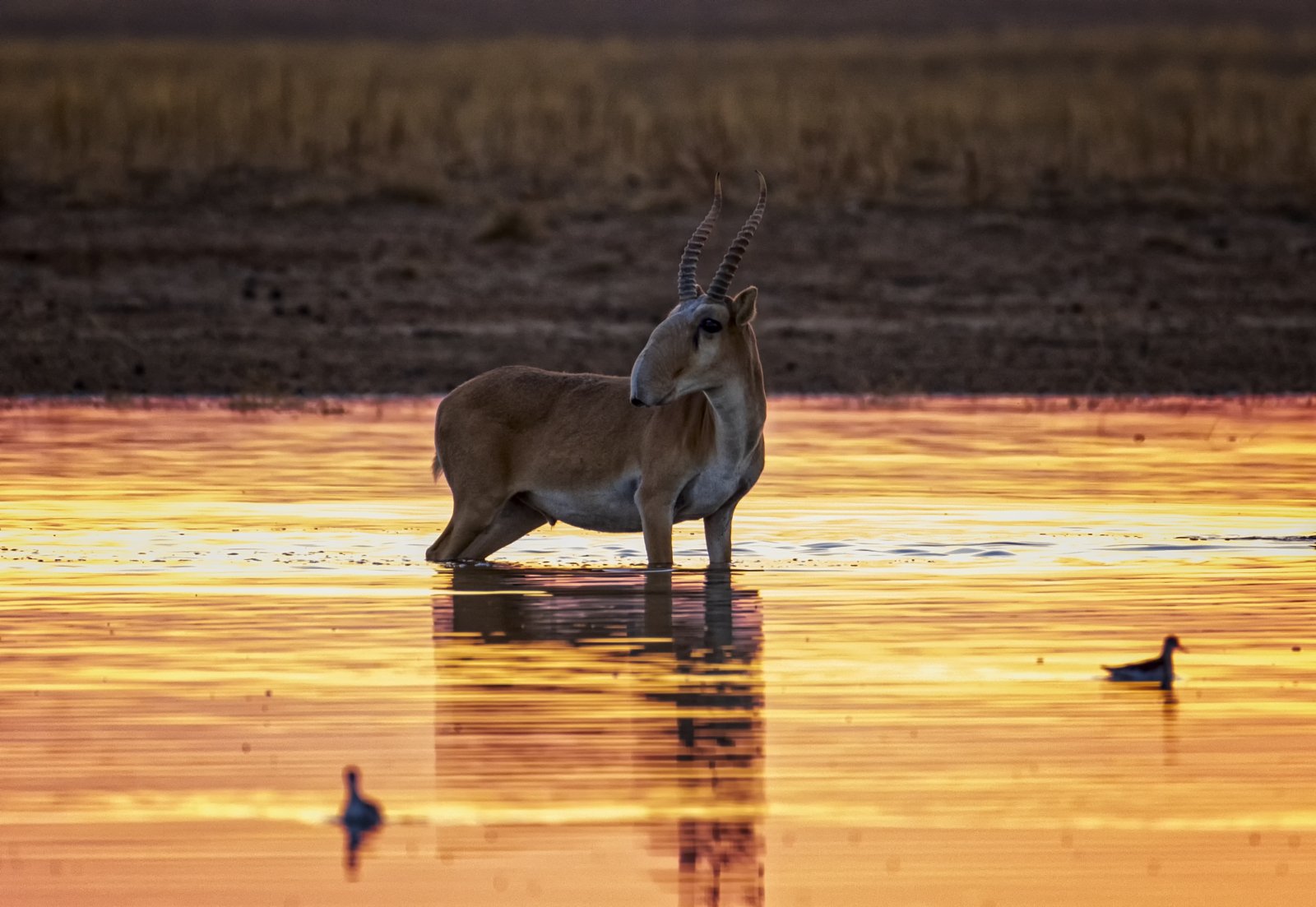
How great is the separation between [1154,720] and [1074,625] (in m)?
1.87

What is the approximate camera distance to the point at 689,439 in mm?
11203

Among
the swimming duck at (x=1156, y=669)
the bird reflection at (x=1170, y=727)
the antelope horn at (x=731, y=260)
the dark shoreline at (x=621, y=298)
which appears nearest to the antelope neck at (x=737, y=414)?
the antelope horn at (x=731, y=260)


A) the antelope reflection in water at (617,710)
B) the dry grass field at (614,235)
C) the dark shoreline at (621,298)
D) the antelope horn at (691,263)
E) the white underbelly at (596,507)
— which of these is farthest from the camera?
the dry grass field at (614,235)

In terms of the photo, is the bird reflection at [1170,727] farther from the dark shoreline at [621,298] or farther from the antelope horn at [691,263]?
the dark shoreline at [621,298]

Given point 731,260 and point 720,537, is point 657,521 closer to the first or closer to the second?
point 720,537

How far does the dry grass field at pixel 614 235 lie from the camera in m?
22.7

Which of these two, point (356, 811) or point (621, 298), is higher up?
point (621, 298)

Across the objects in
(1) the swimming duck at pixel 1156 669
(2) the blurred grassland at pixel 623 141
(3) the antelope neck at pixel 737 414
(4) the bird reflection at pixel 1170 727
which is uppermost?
(2) the blurred grassland at pixel 623 141

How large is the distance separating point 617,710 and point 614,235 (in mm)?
18860

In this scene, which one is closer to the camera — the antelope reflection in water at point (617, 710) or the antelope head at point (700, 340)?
the antelope reflection in water at point (617, 710)

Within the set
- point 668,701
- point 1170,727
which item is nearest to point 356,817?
point 668,701

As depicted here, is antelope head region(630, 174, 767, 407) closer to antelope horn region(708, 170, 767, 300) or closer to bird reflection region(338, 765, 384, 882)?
antelope horn region(708, 170, 767, 300)

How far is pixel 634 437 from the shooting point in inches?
451

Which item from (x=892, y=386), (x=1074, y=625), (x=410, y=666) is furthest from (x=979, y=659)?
(x=892, y=386)
